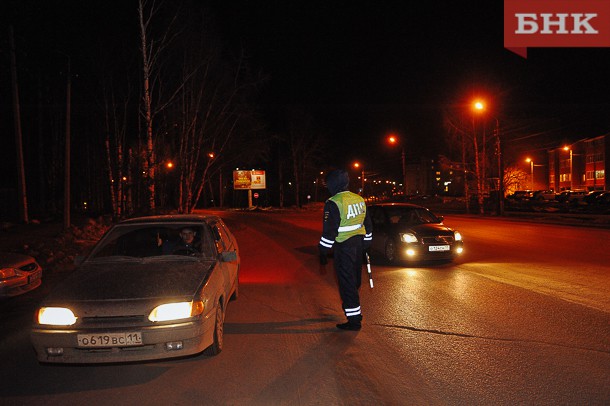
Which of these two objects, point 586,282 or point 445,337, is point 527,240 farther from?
point 445,337

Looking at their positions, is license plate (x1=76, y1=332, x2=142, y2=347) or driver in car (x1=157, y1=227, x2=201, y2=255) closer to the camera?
license plate (x1=76, y1=332, x2=142, y2=347)

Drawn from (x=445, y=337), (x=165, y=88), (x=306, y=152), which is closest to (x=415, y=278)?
(x=445, y=337)

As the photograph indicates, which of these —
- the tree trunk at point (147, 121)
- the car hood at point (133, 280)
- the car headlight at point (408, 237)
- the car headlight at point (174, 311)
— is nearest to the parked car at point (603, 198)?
the car headlight at point (408, 237)

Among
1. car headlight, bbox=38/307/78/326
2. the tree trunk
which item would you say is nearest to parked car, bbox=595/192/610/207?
the tree trunk

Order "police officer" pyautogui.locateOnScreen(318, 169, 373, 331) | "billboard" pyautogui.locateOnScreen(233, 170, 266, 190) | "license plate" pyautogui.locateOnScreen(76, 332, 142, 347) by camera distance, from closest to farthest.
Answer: "license plate" pyautogui.locateOnScreen(76, 332, 142, 347)
"police officer" pyautogui.locateOnScreen(318, 169, 373, 331)
"billboard" pyautogui.locateOnScreen(233, 170, 266, 190)

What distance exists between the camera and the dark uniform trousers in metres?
5.93

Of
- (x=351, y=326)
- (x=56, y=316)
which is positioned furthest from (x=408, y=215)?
(x=56, y=316)

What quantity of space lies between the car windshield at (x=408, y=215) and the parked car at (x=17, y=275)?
8.16 metres

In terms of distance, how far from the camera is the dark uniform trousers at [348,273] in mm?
5926

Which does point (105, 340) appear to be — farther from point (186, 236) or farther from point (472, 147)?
point (472, 147)

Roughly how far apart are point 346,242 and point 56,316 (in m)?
3.33

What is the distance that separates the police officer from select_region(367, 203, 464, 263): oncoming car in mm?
5293

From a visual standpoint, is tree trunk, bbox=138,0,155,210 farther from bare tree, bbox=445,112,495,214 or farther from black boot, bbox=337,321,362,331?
bare tree, bbox=445,112,495,214

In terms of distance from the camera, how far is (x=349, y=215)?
234 inches
